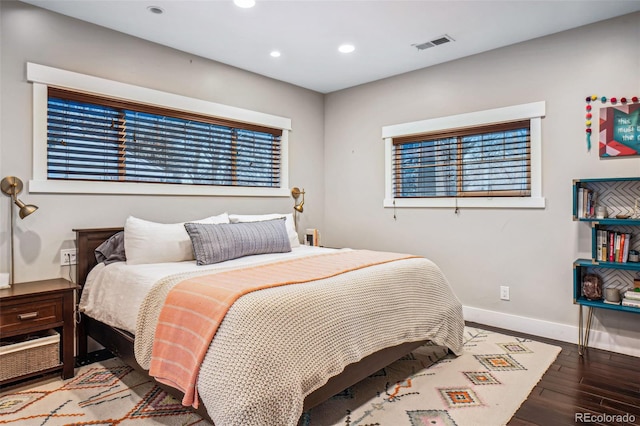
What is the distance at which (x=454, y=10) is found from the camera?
114 inches

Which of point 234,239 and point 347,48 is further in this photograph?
point 347,48

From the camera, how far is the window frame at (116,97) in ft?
9.18

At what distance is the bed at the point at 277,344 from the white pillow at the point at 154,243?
0.13 meters

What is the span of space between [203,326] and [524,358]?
237 centimetres

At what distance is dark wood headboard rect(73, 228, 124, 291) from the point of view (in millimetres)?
2926

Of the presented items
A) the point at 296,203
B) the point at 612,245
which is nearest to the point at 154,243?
the point at 296,203

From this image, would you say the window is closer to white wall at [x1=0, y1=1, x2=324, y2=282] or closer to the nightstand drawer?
white wall at [x1=0, y1=1, x2=324, y2=282]

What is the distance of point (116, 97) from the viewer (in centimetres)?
319

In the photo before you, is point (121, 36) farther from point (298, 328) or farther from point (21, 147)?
point (298, 328)

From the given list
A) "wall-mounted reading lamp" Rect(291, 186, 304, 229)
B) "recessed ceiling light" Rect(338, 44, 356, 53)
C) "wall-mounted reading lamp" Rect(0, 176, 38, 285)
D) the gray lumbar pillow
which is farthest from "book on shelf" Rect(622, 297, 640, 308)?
"wall-mounted reading lamp" Rect(0, 176, 38, 285)

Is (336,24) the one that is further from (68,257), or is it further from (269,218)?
(68,257)

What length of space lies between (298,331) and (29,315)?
177 centimetres

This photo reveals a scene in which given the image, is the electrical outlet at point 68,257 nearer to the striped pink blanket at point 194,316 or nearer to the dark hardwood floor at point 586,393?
the striped pink blanket at point 194,316

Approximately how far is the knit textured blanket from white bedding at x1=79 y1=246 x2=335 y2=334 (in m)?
0.20
